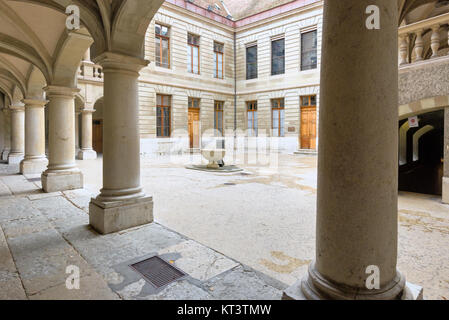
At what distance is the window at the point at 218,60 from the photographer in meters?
19.2

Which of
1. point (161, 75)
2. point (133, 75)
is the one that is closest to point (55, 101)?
point (133, 75)

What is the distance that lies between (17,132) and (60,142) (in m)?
7.29

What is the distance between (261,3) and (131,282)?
22.4 metres

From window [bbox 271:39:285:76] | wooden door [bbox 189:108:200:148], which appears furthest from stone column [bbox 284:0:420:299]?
window [bbox 271:39:285:76]

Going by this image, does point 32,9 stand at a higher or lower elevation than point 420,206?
higher

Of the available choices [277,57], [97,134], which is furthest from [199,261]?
[97,134]

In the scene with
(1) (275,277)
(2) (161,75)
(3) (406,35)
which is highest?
(2) (161,75)

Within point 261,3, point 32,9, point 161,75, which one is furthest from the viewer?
point 261,3

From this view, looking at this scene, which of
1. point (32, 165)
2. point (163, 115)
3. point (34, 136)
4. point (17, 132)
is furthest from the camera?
point (163, 115)

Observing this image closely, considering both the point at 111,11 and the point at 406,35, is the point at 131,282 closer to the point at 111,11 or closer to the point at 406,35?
the point at 111,11

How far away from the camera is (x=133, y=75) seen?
12.5ft

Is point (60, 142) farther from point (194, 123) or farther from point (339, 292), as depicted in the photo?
point (194, 123)

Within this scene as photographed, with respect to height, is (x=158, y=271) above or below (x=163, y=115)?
below

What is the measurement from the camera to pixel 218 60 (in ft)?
63.6
